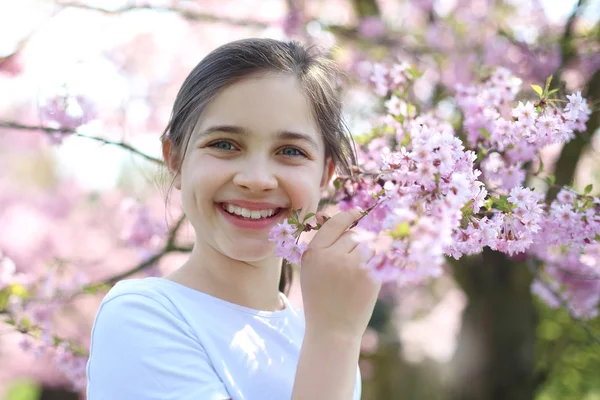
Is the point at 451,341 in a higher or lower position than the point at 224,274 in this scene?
lower

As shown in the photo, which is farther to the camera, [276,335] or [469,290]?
[469,290]

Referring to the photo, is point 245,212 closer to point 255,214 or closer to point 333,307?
point 255,214

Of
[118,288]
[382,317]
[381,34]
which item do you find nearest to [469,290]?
[382,317]

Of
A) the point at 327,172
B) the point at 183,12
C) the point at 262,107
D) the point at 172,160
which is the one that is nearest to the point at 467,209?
the point at 262,107

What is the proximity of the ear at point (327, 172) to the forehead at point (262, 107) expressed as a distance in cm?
21

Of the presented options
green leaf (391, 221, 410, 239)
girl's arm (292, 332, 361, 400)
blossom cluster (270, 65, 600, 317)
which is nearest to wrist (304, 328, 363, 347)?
girl's arm (292, 332, 361, 400)

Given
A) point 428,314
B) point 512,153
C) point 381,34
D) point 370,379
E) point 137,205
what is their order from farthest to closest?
point 428,314, point 370,379, point 381,34, point 137,205, point 512,153

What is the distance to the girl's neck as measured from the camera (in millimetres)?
1466

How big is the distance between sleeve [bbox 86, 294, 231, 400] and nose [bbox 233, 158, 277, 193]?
0.30 metres

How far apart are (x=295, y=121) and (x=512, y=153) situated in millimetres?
643

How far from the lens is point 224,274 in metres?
1.49

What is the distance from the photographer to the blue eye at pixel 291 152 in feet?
4.58

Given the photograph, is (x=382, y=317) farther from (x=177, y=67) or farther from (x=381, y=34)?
(x=177, y=67)

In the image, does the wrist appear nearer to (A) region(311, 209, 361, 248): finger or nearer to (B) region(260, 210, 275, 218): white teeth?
(A) region(311, 209, 361, 248): finger
